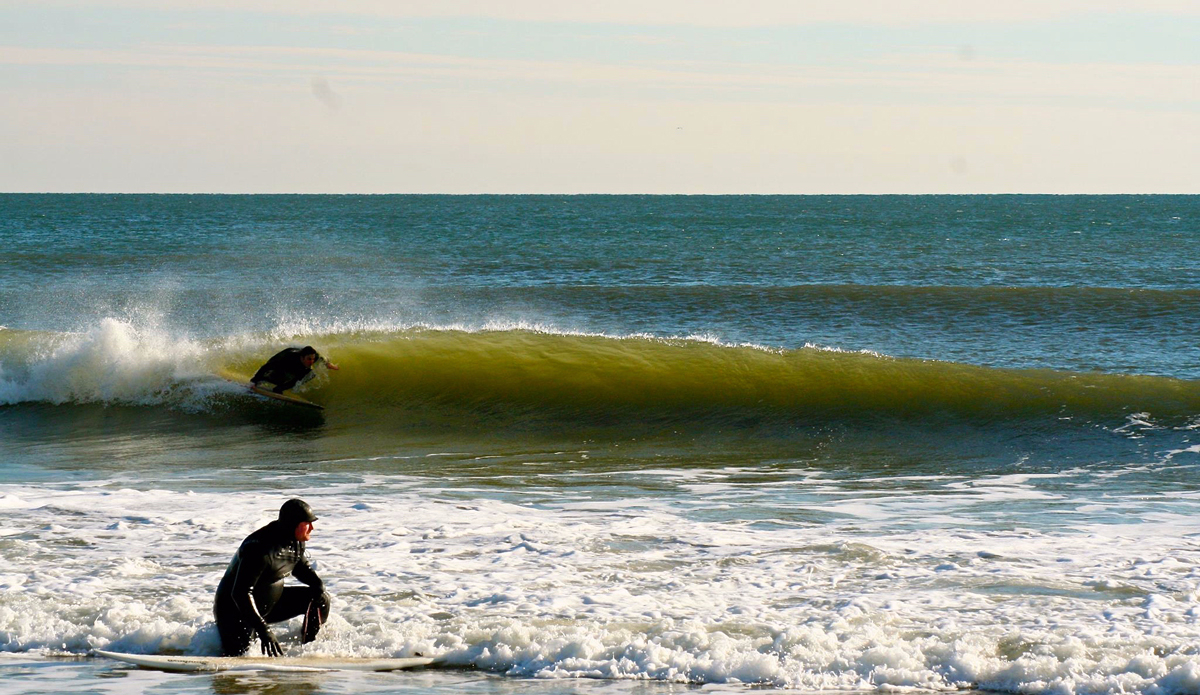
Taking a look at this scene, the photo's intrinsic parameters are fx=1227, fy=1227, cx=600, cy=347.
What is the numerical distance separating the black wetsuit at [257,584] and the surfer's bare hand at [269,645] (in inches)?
1.5

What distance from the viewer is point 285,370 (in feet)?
52.2

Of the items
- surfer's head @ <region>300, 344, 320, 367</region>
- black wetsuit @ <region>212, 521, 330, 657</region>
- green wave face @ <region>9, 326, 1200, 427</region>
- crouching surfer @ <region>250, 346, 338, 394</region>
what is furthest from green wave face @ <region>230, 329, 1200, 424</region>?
black wetsuit @ <region>212, 521, 330, 657</region>

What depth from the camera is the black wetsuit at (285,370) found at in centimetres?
1587

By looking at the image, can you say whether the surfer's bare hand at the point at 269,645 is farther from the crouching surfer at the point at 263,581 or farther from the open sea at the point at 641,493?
the open sea at the point at 641,493

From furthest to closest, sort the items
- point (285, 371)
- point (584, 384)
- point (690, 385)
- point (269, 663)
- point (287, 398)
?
point (584, 384) → point (690, 385) → point (287, 398) → point (285, 371) → point (269, 663)

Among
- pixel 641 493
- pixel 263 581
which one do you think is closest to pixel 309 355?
pixel 641 493

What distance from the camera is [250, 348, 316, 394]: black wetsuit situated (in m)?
15.9

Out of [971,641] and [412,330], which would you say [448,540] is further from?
[412,330]

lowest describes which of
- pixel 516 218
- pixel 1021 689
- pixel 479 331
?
pixel 1021 689

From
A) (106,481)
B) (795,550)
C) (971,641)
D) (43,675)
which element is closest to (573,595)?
(795,550)

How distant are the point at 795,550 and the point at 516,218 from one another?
253ft

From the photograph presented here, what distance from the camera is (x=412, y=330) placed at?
21.2m

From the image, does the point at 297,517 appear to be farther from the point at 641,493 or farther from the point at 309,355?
the point at 309,355

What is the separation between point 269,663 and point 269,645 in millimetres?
125
